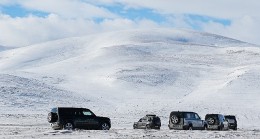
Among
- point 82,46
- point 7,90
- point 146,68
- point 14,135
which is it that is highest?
point 82,46

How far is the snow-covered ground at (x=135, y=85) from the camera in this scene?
7188cm

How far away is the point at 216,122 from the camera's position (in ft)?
155

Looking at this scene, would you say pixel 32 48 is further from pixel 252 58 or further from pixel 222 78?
pixel 222 78

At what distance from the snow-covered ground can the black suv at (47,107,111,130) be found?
334 cm

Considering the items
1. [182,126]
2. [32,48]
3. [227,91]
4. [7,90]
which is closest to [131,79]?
[227,91]

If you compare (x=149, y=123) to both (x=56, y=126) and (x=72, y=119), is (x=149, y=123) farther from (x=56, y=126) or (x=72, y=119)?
(x=56, y=126)

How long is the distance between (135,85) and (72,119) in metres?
63.5

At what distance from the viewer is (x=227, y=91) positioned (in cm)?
9331

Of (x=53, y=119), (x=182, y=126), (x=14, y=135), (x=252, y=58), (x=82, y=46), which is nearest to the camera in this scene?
(x=14, y=135)

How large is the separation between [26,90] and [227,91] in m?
33.3

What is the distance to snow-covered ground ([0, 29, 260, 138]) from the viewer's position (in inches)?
2830

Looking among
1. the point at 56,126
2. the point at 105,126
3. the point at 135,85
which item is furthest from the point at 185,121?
the point at 135,85

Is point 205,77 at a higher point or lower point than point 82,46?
lower

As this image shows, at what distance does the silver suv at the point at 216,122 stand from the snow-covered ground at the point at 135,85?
1.84 metres
